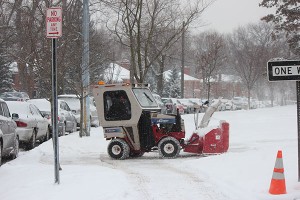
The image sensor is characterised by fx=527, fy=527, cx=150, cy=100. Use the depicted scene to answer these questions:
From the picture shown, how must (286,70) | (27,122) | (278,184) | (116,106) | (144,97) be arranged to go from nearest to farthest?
(278,184), (286,70), (116,106), (144,97), (27,122)

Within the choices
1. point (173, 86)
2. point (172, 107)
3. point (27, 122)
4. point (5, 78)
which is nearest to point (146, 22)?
point (172, 107)

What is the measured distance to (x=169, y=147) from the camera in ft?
44.5

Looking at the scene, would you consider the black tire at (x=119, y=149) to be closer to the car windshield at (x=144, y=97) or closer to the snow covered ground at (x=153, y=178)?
the snow covered ground at (x=153, y=178)

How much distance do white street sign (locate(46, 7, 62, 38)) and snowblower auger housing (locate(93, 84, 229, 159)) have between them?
4725 millimetres

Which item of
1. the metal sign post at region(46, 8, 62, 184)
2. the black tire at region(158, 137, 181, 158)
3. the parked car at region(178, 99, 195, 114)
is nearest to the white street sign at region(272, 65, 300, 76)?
the metal sign post at region(46, 8, 62, 184)

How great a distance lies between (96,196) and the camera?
7.96 meters

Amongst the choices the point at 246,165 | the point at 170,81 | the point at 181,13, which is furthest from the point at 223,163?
the point at 170,81

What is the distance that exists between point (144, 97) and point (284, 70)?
5940 millimetres

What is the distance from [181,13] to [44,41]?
22.6 feet

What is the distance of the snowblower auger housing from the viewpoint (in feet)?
44.5

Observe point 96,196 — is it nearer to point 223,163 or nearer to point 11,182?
point 11,182

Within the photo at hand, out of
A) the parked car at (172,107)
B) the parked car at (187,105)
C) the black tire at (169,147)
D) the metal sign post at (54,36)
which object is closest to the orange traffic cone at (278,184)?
the metal sign post at (54,36)

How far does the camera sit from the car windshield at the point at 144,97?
1389cm

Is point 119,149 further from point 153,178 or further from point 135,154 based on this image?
point 153,178
